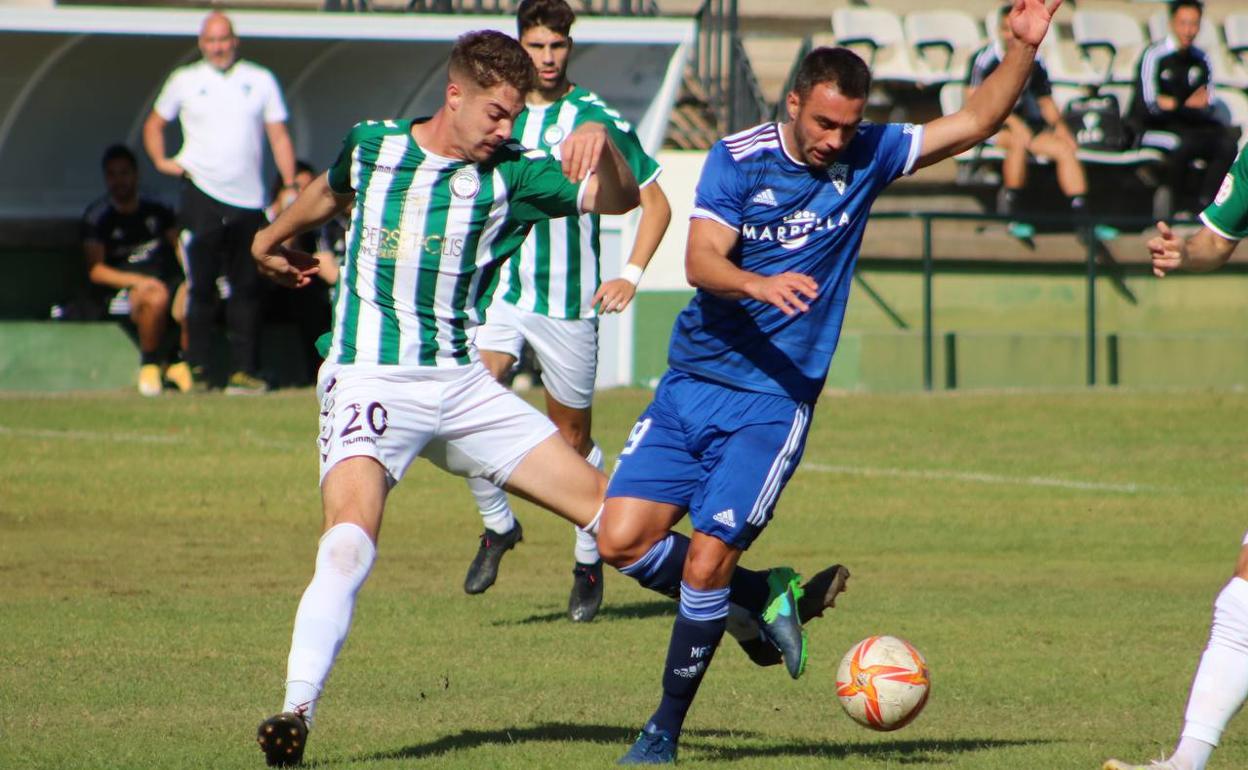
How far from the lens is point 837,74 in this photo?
6301 millimetres

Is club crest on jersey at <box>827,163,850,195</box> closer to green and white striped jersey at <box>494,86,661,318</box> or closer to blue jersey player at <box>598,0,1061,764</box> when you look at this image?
blue jersey player at <box>598,0,1061,764</box>

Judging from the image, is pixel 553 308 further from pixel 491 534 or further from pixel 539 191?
pixel 539 191

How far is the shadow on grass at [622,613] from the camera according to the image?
29.9 ft

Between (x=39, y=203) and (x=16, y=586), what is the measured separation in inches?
370

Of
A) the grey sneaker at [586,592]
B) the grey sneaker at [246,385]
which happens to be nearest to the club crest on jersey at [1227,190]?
the grey sneaker at [586,592]

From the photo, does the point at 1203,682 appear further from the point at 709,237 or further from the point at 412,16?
the point at 412,16

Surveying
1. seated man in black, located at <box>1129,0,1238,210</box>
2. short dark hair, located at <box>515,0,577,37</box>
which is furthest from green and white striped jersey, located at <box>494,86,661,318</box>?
seated man in black, located at <box>1129,0,1238,210</box>

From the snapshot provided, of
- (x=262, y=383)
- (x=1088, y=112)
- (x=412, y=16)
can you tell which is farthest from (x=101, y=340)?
(x=1088, y=112)

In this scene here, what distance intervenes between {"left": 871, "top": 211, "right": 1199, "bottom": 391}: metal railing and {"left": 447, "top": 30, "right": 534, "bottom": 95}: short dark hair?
40.8 feet

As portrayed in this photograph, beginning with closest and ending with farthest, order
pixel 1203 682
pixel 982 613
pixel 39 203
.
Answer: pixel 1203 682
pixel 982 613
pixel 39 203

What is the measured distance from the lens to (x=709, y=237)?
254 inches

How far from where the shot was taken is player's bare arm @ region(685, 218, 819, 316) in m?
5.91

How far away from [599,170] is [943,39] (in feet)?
54.5

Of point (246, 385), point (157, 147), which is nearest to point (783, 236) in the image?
point (157, 147)
